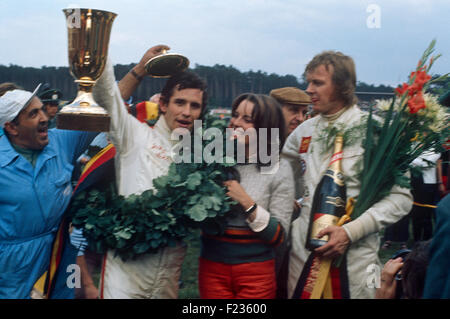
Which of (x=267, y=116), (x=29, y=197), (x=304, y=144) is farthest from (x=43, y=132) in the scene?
(x=304, y=144)

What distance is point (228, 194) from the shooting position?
2432 millimetres

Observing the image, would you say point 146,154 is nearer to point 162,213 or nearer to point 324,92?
point 162,213

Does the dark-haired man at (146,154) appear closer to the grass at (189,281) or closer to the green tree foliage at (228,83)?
the green tree foliage at (228,83)

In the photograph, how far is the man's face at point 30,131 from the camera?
2.71 metres

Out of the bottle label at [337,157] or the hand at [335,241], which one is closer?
the hand at [335,241]

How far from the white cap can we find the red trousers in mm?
1418

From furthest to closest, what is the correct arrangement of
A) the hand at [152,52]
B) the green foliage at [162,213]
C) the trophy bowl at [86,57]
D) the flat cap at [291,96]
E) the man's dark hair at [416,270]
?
the flat cap at [291,96] → the hand at [152,52] → the green foliage at [162,213] → the trophy bowl at [86,57] → the man's dark hair at [416,270]

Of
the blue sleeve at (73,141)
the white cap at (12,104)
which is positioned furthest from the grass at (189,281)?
the white cap at (12,104)

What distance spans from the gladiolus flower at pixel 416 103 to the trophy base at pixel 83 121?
154cm

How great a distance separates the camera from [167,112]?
261cm

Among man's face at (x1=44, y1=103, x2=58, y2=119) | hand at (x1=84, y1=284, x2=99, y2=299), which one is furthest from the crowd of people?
man's face at (x1=44, y1=103, x2=58, y2=119)

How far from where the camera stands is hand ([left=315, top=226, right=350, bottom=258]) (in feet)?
7.77

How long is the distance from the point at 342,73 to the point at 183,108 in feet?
3.01
